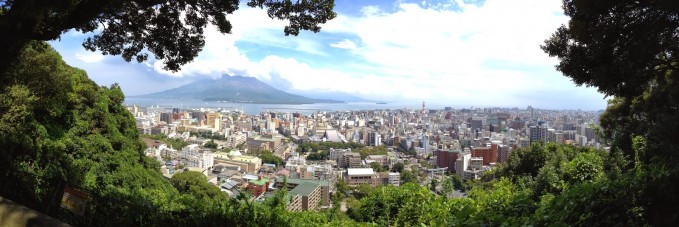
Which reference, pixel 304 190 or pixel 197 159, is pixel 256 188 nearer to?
pixel 304 190

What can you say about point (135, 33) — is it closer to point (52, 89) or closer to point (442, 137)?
point (52, 89)

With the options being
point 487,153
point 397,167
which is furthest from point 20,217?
point 487,153

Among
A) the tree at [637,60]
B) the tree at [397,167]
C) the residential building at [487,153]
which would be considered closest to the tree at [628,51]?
the tree at [637,60]

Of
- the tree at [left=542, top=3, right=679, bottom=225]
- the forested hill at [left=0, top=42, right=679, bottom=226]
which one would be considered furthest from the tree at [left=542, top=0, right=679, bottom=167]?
the forested hill at [left=0, top=42, right=679, bottom=226]

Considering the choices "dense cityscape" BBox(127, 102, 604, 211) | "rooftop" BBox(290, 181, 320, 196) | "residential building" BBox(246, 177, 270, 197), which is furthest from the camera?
"dense cityscape" BBox(127, 102, 604, 211)

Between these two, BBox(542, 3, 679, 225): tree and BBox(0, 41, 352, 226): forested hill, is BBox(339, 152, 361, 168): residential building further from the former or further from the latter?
BBox(542, 3, 679, 225): tree

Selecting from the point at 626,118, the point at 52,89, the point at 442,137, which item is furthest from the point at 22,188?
the point at 442,137
